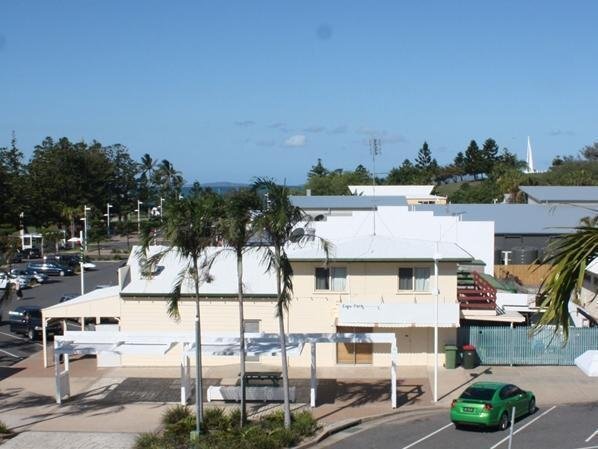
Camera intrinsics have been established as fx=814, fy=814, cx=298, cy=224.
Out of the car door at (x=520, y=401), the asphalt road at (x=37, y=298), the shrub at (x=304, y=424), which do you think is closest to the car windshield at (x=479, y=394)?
the car door at (x=520, y=401)

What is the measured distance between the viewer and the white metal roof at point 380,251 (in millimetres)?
30750

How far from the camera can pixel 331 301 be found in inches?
1238

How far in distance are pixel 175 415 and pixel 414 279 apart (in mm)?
11786

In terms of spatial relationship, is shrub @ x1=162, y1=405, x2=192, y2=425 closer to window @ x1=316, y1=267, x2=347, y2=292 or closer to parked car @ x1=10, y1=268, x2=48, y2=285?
window @ x1=316, y1=267, x2=347, y2=292

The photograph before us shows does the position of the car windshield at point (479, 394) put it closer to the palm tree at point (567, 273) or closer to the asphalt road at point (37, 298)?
the asphalt road at point (37, 298)

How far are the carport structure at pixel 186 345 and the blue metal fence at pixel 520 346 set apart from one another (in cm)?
593

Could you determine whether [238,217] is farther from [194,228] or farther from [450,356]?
[450,356]

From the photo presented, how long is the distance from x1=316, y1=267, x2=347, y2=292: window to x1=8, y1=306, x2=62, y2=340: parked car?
1457 centimetres

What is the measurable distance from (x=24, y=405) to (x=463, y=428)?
14.0m

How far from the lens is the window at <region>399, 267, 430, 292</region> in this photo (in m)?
31.2

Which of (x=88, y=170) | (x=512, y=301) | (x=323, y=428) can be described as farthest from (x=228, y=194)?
(x=88, y=170)

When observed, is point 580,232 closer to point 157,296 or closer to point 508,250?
point 157,296

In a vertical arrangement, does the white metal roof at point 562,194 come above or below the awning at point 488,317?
above

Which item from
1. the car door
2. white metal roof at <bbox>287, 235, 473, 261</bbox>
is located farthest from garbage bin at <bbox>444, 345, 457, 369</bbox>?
the car door
